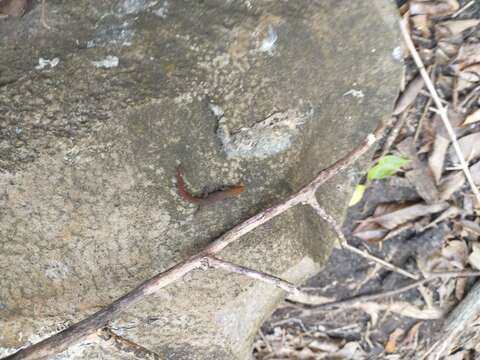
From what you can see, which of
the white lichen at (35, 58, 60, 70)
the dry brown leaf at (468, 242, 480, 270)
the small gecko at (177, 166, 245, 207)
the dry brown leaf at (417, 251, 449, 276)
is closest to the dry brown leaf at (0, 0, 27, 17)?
the white lichen at (35, 58, 60, 70)

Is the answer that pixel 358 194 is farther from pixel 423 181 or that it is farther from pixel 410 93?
pixel 410 93

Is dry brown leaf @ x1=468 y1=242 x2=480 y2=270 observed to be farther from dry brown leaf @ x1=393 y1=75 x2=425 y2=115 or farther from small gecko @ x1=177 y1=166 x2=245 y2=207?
small gecko @ x1=177 y1=166 x2=245 y2=207

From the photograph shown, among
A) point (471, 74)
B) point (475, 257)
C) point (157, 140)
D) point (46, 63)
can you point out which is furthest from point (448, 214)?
point (46, 63)

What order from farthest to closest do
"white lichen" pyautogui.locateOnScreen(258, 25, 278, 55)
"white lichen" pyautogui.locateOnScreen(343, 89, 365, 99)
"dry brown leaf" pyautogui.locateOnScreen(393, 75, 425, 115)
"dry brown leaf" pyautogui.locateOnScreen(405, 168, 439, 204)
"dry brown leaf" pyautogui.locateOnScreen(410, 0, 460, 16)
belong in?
"dry brown leaf" pyautogui.locateOnScreen(405, 168, 439, 204)
"dry brown leaf" pyautogui.locateOnScreen(393, 75, 425, 115)
"dry brown leaf" pyautogui.locateOnScreen(410, 0, 460, 16)
"white lichen" pyautogui.locateOnScreen(343, 89, 365, 99)
"white lichen" pyautogui.locateOnScreen(258, 25, 278, 55)

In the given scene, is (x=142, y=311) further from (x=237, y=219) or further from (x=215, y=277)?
(x=237, y=219)

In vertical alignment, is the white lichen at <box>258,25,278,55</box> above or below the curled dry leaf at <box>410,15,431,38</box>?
above

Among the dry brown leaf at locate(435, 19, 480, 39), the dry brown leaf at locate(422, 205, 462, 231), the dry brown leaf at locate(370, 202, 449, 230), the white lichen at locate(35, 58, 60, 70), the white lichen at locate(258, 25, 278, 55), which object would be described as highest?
the white lichen at locate(35, 58, 60, 70)

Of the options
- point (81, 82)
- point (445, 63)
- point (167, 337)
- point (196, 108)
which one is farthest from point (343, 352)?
point (81, 82)
